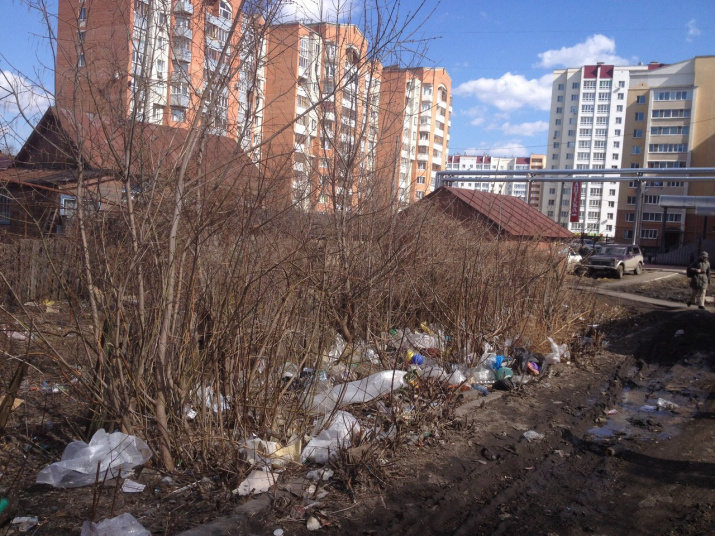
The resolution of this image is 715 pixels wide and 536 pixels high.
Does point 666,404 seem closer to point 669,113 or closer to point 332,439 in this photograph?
point 332,439

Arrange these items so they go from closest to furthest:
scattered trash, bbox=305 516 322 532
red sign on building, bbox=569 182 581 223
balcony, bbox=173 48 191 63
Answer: scattered trash, bbox=305 516 322 532 < balcony, bbox=173 48 191 63 < red sign on building, bbox=569 182 581 223

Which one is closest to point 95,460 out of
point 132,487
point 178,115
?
point 132,487

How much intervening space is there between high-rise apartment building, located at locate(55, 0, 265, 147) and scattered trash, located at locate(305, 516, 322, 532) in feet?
8.79

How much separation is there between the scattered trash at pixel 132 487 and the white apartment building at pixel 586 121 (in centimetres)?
8960

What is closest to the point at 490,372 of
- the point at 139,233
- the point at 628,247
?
the point at 139,233

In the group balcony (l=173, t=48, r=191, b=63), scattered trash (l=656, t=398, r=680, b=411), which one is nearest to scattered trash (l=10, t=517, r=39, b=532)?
balcony (l=173, t=48, r=191, b=63)

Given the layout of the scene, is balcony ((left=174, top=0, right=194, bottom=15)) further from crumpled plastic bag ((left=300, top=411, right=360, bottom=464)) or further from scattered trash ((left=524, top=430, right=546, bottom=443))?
scattered trash ((left=524, top=430, right=546, bottom=443))

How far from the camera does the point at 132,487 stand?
357cm

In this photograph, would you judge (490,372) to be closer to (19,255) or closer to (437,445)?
(437,445)

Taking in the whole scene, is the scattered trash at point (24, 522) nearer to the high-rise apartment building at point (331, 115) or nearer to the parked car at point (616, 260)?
the high-rise apartment building at point (331, 115)

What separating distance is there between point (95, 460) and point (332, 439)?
5.29 ft

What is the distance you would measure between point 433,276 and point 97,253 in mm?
5029

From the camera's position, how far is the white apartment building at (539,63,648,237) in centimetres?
9044

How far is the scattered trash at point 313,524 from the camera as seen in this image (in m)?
3.35
